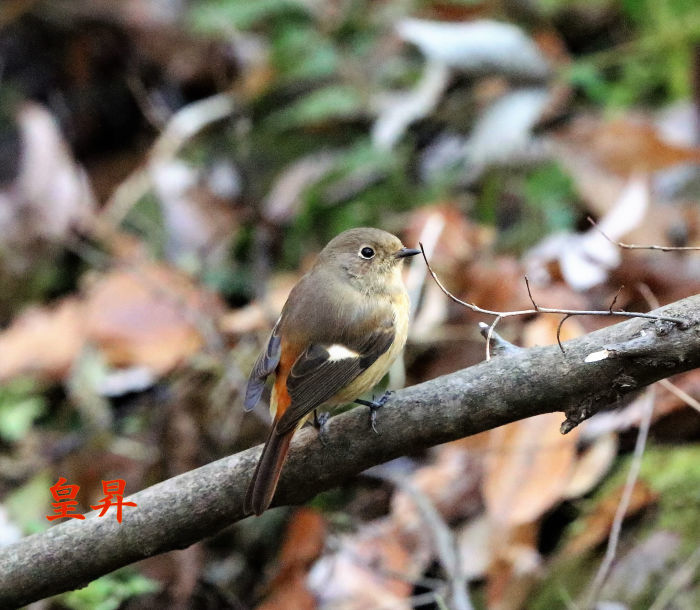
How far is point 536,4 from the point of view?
5.77 meters

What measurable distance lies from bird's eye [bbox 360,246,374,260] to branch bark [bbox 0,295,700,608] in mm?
812

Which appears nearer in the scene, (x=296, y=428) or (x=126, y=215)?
(x=296, y=428)

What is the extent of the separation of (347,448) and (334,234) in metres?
2.73

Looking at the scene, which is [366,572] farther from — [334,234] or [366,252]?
[334,234]

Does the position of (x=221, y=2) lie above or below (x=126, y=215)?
above

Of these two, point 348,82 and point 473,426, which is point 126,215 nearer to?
point 348,82

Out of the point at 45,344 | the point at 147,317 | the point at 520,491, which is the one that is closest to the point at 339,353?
the point at 520,491

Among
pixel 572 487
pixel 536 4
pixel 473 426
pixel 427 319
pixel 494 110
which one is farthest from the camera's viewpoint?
pixel 536 4

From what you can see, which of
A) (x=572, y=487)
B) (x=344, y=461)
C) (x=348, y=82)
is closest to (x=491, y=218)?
(x=348, y=82)

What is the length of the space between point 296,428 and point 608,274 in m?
Answer: 1.74

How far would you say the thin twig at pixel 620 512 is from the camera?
270 centimetres

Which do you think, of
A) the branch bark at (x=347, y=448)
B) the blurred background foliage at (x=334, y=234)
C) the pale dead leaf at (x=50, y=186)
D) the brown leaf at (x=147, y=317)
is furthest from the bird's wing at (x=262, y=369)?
the pale dead leaf at (x=50, y=186)

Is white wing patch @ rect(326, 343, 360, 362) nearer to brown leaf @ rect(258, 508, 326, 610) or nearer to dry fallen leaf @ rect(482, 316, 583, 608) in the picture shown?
dry fallen leaf @ rect(482, 316, 583, 608)

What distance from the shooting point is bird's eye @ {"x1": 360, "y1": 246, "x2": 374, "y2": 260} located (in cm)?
322
